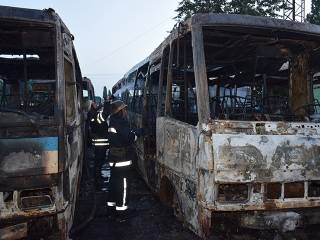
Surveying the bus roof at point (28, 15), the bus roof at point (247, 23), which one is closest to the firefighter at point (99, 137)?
the bus roof at point (247, 23)

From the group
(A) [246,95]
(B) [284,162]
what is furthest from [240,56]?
(B) [284,162]

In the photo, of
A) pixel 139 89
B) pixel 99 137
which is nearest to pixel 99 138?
pixel 99 137

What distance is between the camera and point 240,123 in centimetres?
385

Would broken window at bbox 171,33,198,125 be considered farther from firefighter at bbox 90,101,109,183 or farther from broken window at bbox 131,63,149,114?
firefighter at bbox 90,101,109,183

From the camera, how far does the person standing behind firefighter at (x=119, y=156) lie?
19.5ft

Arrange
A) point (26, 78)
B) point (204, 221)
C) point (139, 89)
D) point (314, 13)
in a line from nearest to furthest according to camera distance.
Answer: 1. point (204, 221)
2. point (26, 78)
3. point (139, 89)
4. point (314, 13)

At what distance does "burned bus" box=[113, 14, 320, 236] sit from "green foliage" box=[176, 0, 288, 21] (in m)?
19.7

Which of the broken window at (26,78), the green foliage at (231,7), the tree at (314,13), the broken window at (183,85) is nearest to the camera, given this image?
the broken window at (26,78)

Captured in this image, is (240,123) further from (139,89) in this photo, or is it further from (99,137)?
(99,137)

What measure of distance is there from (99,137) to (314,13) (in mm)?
24794

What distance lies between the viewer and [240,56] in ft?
16.4

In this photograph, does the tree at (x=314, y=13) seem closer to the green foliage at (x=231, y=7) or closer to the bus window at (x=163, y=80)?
the green foliage at (x=231, y=7)

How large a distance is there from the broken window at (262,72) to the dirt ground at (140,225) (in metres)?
1.30

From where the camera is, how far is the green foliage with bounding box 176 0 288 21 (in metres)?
24.6
